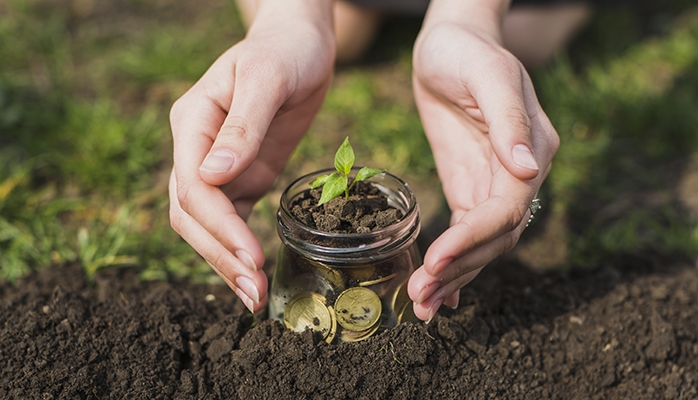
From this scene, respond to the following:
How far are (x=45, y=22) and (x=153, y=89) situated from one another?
57.2 inches

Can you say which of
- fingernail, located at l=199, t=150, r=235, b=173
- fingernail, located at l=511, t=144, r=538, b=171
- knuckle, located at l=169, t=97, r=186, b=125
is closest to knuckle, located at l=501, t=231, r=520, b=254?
fingernail, located at l=511, t=144, r=538, b=171

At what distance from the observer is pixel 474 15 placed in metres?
2.62

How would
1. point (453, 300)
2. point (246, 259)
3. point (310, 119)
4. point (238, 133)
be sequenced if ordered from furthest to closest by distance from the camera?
point (310, 119)
point (453, 300)
point (238, 133)
point (246, 259)

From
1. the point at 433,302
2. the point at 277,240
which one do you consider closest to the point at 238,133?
the point at 433,302

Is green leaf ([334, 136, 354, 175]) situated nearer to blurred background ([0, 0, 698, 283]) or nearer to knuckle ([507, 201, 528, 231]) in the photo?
knuckle ([507, 201, 528, 231])

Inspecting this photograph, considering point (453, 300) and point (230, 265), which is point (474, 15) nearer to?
point (453, 300)

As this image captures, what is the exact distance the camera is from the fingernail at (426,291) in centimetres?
189

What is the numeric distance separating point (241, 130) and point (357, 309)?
0.64 m

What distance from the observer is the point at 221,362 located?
7.08ft

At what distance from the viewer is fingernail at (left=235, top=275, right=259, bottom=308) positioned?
1.89 metres

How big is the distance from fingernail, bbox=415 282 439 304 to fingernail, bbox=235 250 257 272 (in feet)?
1.57

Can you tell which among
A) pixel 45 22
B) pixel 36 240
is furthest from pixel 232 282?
pixel 45 22

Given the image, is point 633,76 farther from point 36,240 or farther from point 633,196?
point 36,240

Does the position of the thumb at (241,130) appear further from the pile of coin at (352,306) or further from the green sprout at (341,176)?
the pile of coin at (352,306)
